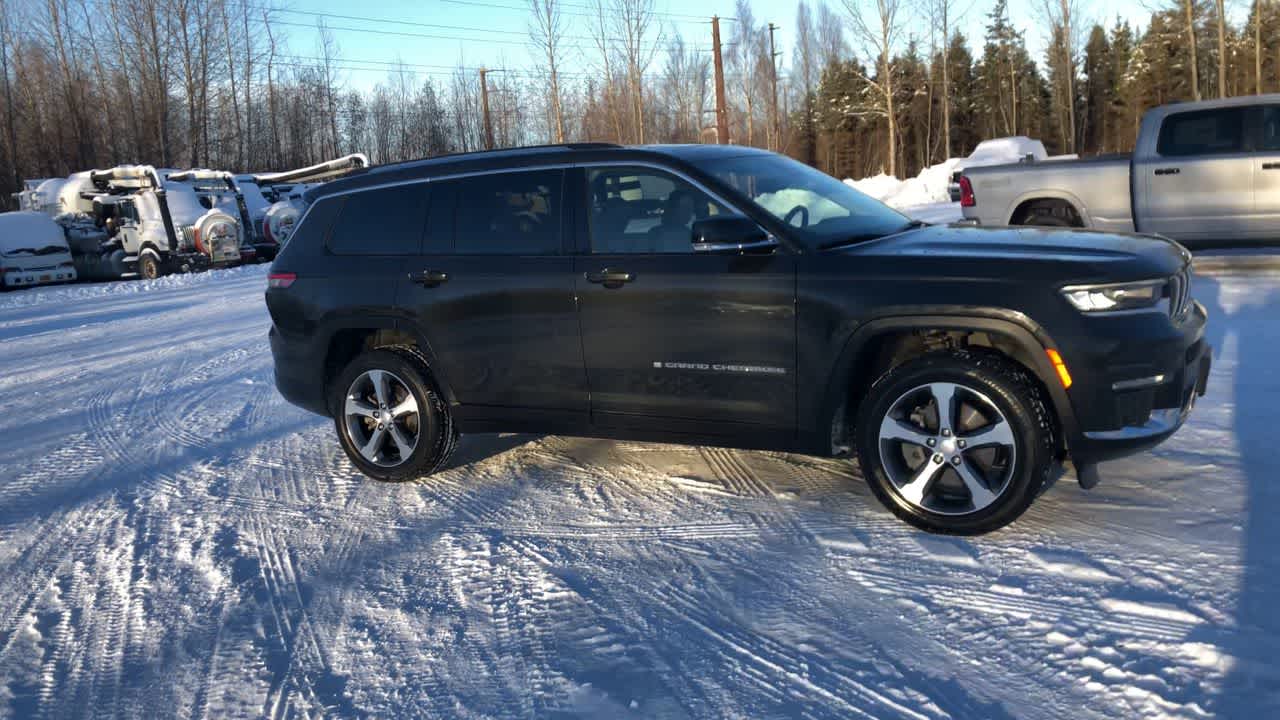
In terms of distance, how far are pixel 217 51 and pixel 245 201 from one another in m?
23.6

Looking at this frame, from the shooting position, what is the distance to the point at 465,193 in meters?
5.47

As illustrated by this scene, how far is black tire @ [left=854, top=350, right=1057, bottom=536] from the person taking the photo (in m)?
4.05

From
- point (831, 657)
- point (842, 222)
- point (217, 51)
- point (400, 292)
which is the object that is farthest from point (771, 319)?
point (217, 51)

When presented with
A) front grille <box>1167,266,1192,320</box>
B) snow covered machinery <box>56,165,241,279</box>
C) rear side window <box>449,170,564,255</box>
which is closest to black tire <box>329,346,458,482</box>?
rear side window <box>449,170,564,255</box>

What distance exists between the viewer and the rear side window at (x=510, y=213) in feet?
16.9

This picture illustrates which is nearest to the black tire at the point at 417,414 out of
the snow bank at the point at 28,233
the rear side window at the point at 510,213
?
the rear side window at the point at 510,213

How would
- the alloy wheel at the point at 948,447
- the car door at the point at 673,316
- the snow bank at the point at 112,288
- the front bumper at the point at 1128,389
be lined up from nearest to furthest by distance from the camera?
1. the front bumper at the point at 1128,389
2. the alloy wheel at the point at 948,447
3. the car door at the point at 673,316
4. the snow bank at the point at 112,288

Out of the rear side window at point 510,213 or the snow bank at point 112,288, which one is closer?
the rear side window at point 510,213

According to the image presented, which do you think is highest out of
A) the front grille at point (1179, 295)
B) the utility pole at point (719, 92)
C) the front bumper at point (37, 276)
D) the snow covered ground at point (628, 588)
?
the utility pole at point (719, 92)

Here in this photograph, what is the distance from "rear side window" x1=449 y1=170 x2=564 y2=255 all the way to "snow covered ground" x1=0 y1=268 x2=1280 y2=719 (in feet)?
4.51

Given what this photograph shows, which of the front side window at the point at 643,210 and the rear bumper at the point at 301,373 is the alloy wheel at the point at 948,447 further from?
the rear bumper at the point at 301,373

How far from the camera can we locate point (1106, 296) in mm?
3955

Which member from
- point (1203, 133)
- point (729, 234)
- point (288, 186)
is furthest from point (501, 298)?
point (288, 186)

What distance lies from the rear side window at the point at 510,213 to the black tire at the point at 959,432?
1891 millimetres
